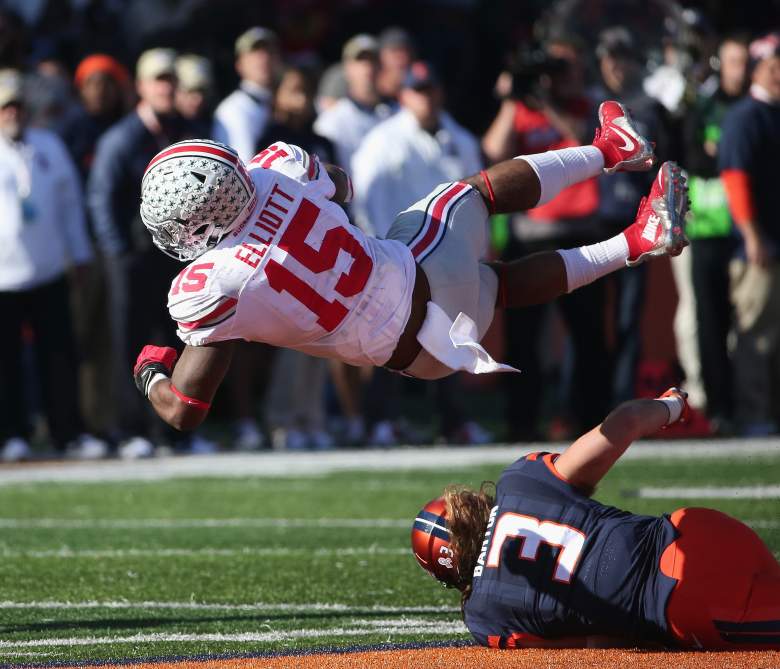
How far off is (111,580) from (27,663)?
1637 mm

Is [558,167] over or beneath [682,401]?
over

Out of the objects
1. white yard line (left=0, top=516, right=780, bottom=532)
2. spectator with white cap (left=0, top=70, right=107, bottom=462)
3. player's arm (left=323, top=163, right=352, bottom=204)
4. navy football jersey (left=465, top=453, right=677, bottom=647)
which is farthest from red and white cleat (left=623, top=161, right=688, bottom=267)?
spectator with white cap (left=0, top=70, right=107, bottom=462)

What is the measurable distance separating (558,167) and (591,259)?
0.37m

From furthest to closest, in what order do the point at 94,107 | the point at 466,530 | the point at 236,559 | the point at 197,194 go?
the point at 94,107, the point at 236,559, the point at 197,194, the point at 466,530

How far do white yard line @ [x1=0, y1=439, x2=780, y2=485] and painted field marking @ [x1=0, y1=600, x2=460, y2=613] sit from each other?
12.3 ft

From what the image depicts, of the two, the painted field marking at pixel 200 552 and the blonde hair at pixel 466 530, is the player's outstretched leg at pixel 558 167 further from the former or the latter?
the painted field marking at pixel 200 552

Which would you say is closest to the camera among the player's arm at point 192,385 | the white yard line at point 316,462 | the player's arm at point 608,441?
the player's arm at point 608,441

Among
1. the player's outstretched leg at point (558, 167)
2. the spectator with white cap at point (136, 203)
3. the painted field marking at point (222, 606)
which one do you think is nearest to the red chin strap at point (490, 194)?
the player's outstretched leg at point (558, 167)

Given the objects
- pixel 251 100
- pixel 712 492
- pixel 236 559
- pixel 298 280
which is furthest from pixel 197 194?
pixel 251 100

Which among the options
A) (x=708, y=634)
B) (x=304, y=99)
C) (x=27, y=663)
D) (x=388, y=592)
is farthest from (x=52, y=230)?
(x=708, y=634)

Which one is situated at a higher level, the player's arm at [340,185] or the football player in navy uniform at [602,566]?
the player's arm at [340,185]

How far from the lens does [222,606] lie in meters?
5.78

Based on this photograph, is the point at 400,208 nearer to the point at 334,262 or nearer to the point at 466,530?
the point at 334,262

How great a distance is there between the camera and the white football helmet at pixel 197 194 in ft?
17.5
